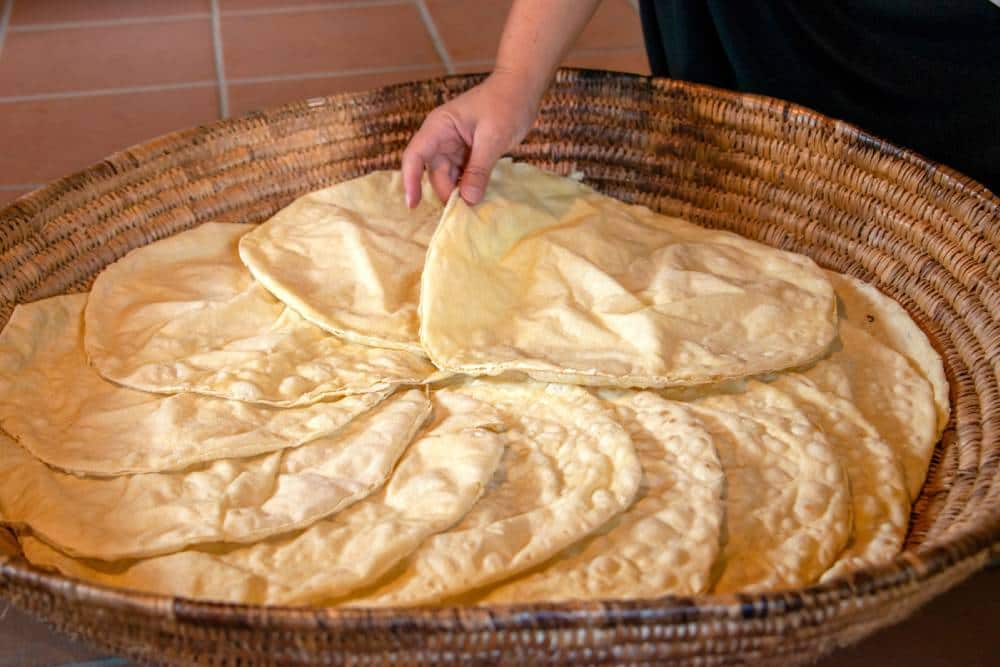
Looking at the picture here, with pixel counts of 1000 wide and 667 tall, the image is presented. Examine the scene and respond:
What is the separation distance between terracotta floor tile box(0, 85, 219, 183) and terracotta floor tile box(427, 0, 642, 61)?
0.46 meters

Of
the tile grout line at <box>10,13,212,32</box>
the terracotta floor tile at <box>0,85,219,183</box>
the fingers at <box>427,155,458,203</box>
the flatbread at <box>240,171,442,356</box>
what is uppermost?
the fingers at <box>427,155,458,203</box>

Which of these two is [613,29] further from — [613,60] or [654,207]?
[654,207]

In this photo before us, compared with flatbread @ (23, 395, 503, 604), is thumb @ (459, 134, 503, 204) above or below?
above

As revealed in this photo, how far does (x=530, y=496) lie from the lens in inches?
31.8

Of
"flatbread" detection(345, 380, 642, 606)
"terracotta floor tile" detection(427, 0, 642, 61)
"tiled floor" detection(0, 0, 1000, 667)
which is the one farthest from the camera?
"terracotta floor tile" detection(427, 0, 642, 61)

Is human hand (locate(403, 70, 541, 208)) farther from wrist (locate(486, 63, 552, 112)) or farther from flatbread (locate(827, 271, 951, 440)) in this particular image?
flatbread (locate(827, 271, 951, 440))

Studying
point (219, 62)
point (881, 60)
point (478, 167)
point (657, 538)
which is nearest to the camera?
point (657, 538)

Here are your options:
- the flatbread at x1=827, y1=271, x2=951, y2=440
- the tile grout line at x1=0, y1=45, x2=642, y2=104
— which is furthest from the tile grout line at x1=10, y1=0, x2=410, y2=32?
the flatbread at x1=827, y1=271, x2=951, y2=440

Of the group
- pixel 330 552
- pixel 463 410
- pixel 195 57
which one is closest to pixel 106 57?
pixel 195 57

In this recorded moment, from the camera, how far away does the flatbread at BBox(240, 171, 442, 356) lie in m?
0.95

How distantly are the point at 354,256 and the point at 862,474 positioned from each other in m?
0.51

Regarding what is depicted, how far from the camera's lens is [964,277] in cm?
96

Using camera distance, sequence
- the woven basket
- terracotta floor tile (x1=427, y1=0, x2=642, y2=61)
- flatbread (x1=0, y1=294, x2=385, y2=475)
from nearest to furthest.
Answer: the woven basket, flatbread (x1=0, y1=294, x2=385, y2=475), terracotta floor tile (x1=427, y1=0, x2=642, y2=61)

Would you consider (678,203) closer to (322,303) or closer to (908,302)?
(908,302)
